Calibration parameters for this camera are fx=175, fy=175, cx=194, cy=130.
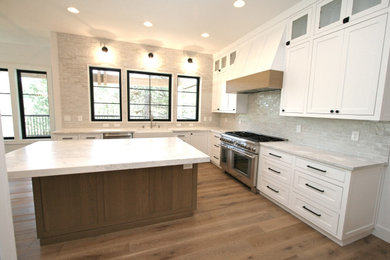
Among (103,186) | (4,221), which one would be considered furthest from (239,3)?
(4,221)

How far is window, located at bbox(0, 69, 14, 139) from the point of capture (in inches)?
179

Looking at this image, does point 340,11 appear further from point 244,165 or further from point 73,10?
point 73,10

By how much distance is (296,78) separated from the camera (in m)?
2.62

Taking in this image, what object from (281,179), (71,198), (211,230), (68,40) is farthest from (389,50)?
(68,40)

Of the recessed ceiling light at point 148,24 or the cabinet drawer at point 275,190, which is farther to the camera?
the recessed ceiling light at point 148,24

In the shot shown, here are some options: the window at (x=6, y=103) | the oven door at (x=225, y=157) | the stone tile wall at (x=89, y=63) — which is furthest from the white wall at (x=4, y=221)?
the window at (x=6, y=103)

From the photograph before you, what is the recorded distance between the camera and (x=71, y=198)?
5.94 ft

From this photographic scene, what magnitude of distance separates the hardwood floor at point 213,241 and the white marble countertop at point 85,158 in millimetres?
866

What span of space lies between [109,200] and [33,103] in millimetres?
4745

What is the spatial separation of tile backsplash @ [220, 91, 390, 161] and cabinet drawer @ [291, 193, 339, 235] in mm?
826

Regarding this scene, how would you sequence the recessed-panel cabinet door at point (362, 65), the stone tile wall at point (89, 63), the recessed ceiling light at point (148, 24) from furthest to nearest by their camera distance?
the stone tile wall at point (89, 63) → the recessed ceiling light at point (148, 24) → the recessed-panel cabinet door at point (362, 65)

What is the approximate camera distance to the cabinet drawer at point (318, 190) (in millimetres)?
1899

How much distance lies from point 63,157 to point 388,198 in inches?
139

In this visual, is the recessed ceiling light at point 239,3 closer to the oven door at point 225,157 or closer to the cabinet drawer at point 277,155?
the cabinet drawer at point 277,155
